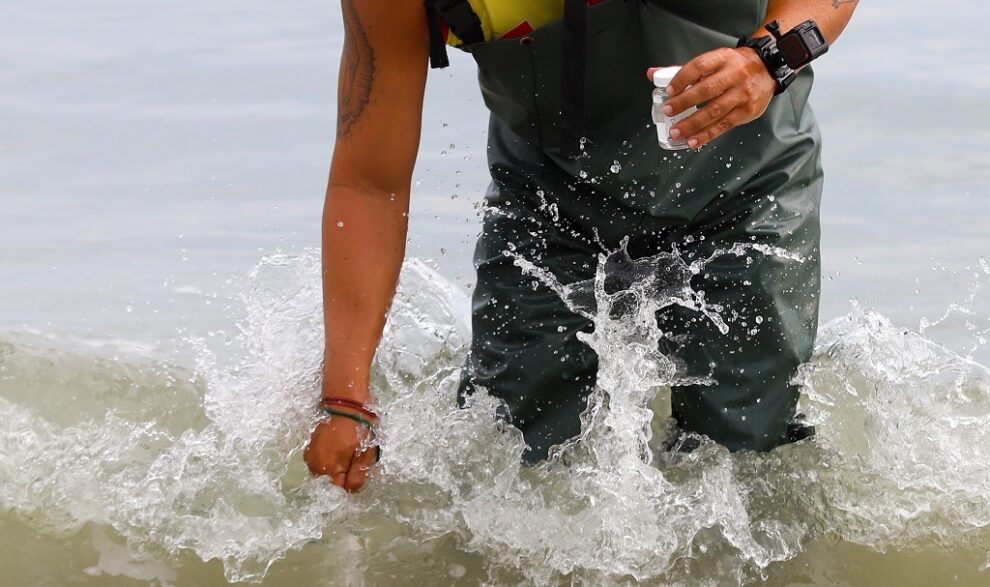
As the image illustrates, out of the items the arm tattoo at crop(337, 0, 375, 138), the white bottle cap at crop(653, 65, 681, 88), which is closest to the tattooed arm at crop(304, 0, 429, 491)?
the arm tattoo at crop(337, 0, 375, 138)

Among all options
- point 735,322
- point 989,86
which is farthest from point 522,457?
point 989,86

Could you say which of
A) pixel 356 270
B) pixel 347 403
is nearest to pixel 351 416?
pixel 347 403

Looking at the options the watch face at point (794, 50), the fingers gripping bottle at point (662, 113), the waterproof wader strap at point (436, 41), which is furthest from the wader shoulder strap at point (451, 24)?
the watch face at point (794, 50)

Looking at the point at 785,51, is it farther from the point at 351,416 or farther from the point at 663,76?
the point at 351,416

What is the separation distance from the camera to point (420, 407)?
3359 mm

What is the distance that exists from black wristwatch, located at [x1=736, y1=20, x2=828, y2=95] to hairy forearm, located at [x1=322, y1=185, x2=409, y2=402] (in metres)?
0.85

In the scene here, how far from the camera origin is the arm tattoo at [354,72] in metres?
2.96

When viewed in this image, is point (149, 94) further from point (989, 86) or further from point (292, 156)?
point (989, 86)

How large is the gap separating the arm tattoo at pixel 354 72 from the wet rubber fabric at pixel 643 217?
23 cm

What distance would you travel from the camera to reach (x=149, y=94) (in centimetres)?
755

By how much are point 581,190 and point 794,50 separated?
1.96 feet

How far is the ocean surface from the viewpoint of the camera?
310cm

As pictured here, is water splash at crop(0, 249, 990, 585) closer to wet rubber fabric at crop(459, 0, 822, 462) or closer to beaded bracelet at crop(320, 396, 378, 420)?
wet rubber fabric at crop(459, 0, 822, 462)

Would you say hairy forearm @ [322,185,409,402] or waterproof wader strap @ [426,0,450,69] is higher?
waterproof wader strap @ [426,0,450,69]
